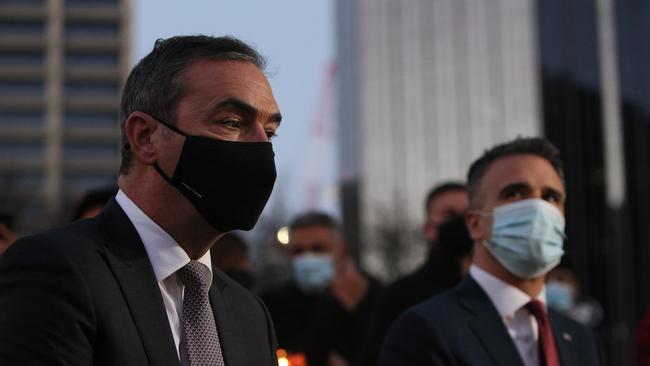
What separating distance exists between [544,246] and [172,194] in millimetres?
2124

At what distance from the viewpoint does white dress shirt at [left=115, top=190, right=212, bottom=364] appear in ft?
8.75

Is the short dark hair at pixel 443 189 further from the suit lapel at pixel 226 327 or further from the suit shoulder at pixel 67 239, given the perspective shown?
the suit shoulder at pixel 67 239

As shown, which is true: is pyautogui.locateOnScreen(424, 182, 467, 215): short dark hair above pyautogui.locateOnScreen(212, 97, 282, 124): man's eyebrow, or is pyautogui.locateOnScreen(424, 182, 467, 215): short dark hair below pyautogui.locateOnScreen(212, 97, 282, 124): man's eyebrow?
below

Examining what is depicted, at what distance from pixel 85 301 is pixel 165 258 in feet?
1.05

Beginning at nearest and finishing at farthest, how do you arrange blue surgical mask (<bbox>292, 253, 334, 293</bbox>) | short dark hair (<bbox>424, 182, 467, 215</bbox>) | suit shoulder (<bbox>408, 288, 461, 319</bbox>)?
suit shoulder (<bbox>408, 288, 461, 319</bbox>) < short dark hair (<bbox>424, 182, 467, 215</bbox>) < blue surgical mask (<bbox>292, 253, 334, 293</bbox>)

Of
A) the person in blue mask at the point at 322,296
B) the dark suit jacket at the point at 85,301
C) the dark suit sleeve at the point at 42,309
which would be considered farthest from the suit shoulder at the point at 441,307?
the person in blue mask at the point at 322,296

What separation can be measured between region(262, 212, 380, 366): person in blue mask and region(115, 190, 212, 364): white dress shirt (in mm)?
4563

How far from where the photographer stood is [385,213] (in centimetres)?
6706

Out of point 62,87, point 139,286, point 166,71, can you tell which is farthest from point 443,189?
point 62,87

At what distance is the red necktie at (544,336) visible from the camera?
13.2 feet

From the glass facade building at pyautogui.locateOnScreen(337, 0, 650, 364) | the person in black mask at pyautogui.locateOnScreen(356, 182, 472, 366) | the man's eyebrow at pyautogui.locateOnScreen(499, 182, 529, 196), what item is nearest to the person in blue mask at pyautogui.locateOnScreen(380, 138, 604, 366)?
the man's eyebrow at pyautogui.locateOnScreen(499, 182, 529, 196)

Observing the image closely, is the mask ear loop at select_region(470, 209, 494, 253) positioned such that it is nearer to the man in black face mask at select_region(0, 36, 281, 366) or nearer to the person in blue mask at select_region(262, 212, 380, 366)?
the man in black face mask at select_region(0, 36, 281, 366)

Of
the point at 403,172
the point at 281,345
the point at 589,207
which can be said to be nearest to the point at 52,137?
the point at 403,172

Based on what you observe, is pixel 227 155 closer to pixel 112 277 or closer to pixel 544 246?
pixel 112 277
